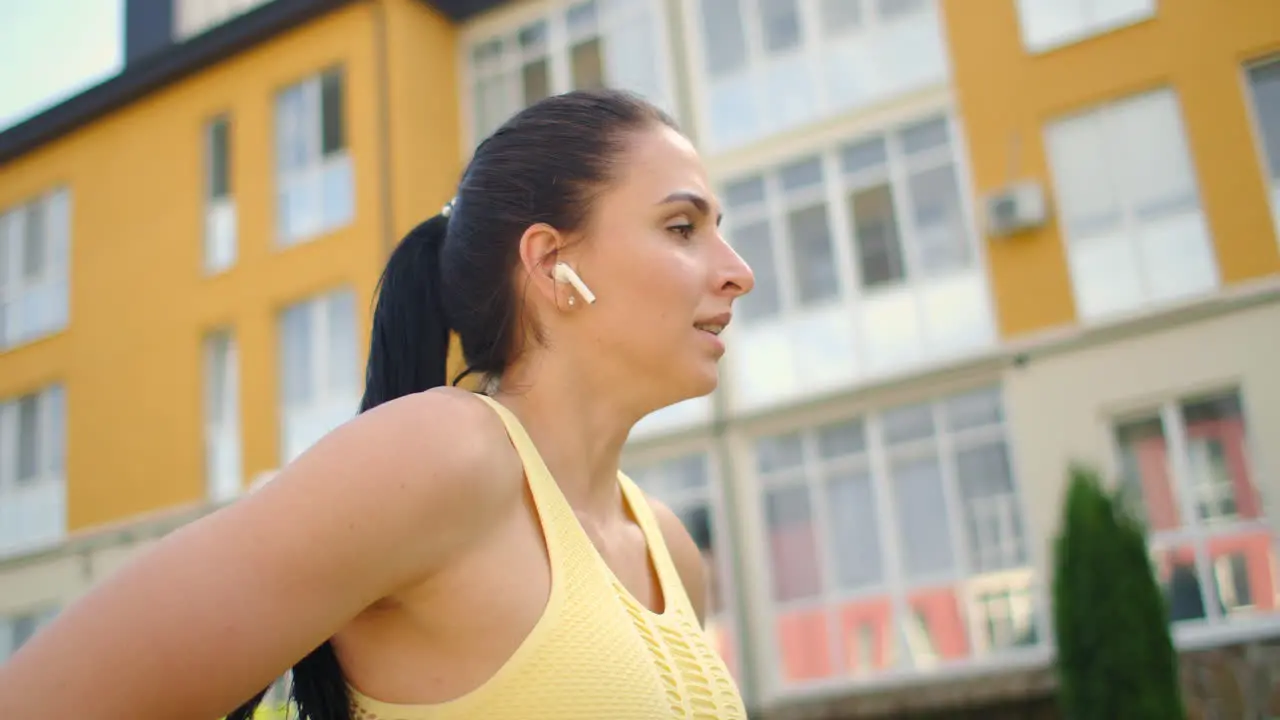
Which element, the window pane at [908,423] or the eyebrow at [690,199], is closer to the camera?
the eyebrow at [690,199]

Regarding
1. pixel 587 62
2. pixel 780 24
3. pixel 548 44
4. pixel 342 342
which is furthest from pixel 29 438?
pixel 780 24

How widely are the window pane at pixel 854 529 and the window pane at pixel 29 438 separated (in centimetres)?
1266

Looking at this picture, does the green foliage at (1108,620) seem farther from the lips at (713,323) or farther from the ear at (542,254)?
the ear at (542,254)

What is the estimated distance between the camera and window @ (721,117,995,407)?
13320 mm

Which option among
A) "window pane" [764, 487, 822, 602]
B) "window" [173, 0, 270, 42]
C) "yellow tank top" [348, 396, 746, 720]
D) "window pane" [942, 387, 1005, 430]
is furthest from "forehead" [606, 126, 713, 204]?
"window" [173, 0, 270, 42]

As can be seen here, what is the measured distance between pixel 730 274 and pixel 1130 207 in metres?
11.8

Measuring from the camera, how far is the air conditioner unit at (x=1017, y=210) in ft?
41.0

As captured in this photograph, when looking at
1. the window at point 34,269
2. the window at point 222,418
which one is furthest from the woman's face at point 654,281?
the window at point 34,269

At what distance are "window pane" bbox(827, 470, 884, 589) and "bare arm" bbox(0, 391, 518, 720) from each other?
484 inches

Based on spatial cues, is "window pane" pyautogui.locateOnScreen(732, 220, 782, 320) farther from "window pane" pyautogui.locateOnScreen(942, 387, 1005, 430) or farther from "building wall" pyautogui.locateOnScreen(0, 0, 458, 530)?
"building wall" pyautogui.locateOnScreen(0, 0, 458, 530)

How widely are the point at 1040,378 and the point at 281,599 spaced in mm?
12105

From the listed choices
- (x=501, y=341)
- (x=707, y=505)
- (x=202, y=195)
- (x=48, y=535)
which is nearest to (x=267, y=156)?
(x=202, y=195)

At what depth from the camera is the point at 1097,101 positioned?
12.7m

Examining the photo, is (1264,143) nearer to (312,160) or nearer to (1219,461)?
(1219,461)
